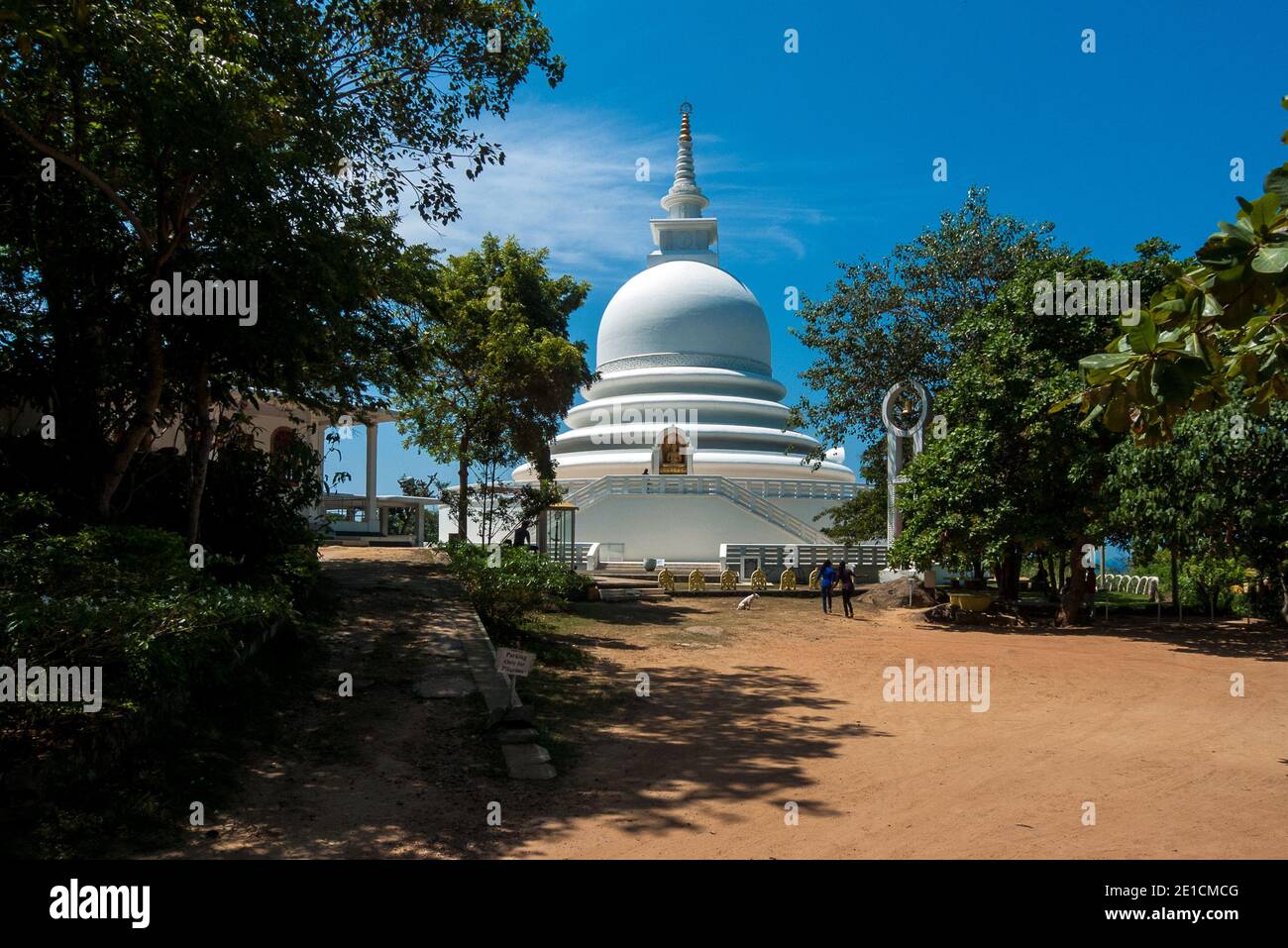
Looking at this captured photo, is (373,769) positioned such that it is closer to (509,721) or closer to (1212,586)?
(509,721)

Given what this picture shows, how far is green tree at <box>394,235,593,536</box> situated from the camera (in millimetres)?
16562

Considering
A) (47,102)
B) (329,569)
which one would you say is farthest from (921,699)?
(47,102)

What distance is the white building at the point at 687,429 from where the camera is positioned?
2819cm

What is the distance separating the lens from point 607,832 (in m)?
5.43

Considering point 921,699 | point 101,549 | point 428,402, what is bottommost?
point 921,699

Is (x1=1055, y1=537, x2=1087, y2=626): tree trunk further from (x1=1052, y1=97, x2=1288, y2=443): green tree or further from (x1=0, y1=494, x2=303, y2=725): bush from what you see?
(x1=0, y1=494, x2=303, y2=725): bush

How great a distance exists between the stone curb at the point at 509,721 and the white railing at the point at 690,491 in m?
18.3

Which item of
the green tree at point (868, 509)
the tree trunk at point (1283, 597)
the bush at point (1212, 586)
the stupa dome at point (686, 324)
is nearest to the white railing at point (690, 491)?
the green tree at point (868, 509)

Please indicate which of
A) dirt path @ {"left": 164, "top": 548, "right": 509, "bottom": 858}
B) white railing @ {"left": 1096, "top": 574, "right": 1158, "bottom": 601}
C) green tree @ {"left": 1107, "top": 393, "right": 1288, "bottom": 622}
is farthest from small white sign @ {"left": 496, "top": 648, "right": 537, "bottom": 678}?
white railing @ {"left": 1096, "top": 574, "right": 1158, "bottom": 601}

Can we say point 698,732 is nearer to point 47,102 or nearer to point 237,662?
point 237,662

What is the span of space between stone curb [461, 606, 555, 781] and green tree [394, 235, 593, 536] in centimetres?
747

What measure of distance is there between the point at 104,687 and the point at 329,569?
9214 millimetres

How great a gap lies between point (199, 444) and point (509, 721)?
5147 mm

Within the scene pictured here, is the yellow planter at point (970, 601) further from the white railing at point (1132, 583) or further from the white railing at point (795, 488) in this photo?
the white railing at point (795, 488)
